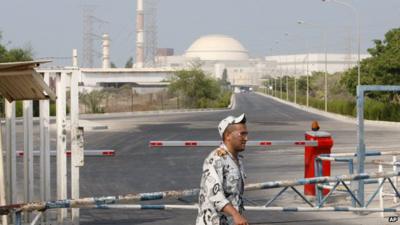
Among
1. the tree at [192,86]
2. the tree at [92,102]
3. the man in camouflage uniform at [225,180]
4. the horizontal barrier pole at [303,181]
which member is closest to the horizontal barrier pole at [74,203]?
the horizontal barrier pole at [303,181]

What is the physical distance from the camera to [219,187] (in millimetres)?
6051

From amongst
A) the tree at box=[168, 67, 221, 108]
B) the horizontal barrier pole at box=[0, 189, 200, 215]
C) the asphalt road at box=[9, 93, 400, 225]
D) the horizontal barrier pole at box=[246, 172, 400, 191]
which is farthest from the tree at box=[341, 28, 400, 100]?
the horizontal barrier pole at box=[0, 189, 200, 215]

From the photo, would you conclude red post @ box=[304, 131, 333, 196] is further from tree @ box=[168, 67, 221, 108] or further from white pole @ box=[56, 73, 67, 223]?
tree @ box=[168, 67, 221, 108]

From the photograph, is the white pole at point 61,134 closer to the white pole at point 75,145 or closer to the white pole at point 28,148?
the white pole at point 75,145

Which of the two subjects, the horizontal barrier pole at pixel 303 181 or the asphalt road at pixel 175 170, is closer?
the horizontal barrier pole at pixel 303 181

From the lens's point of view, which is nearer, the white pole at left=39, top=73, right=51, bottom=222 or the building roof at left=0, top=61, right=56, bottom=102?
the building roof at left=0, top=61, right=56, bottom=102

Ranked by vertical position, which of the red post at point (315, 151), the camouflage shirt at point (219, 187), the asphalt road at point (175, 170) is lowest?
the asphalt road at point (175, 170)

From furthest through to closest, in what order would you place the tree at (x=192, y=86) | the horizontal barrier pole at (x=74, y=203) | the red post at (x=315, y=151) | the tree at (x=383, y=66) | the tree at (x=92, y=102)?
the tree at (x=192, y=86)
the tree at (x=92, y=102)
the tree at (x=383, y=66)
the red post at (x=315, y=151)
the horizontal barrier pole at (x=74, y=203)

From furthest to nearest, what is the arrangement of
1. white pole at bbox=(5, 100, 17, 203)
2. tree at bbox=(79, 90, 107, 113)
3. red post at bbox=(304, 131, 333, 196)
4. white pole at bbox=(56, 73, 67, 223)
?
1. tree at bbox=(79, 90, 107, 113)
2. red post at bbox=(304, 131, 333, 196)
3. white pole at bbox=(56, 73, 67, 223)
4. white pole at bbox=(5, 100, 17, 203)

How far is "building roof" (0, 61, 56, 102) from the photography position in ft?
30.4

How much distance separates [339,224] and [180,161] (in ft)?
42.5

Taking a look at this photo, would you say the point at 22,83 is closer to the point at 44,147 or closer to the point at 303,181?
the point at 44,147

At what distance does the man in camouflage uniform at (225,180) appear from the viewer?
6059 mm

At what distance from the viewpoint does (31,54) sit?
264 ft
